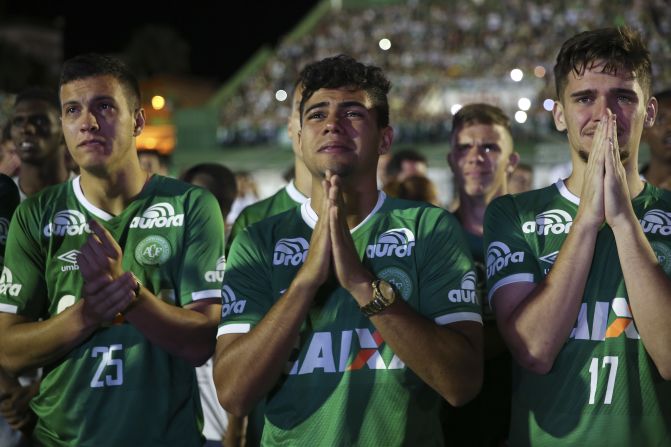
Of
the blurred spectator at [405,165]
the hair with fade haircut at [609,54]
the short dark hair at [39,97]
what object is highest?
the blurred spectator at [405,165]

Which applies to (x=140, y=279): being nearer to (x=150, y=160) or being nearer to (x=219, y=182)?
(x=219, y=182)

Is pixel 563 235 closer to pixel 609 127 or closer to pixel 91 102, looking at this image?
pixel 609 127

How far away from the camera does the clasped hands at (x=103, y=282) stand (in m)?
2.92

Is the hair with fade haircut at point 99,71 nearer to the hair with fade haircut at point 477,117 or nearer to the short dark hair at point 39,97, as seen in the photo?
the short dark hair at point 39,97

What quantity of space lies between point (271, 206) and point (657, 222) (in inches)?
76.5

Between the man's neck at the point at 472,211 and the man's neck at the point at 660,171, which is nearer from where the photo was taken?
the man's neck at the point at 472,211

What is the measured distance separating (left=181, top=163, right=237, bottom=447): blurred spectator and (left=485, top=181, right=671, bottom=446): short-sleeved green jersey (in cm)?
184

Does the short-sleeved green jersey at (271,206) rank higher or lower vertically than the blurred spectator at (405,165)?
lower

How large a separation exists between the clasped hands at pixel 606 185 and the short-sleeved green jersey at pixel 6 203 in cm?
249

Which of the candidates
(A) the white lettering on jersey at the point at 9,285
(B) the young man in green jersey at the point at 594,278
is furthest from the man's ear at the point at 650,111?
(A) the white lettering on jersey at the point at 9,285

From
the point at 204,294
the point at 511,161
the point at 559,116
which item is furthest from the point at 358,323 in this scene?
the point at 511,161

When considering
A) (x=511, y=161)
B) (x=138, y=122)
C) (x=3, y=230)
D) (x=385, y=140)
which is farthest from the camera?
(x=511, y=161)

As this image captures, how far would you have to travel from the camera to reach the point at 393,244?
9.73ft

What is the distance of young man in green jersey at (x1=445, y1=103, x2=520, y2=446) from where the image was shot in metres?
4.14
